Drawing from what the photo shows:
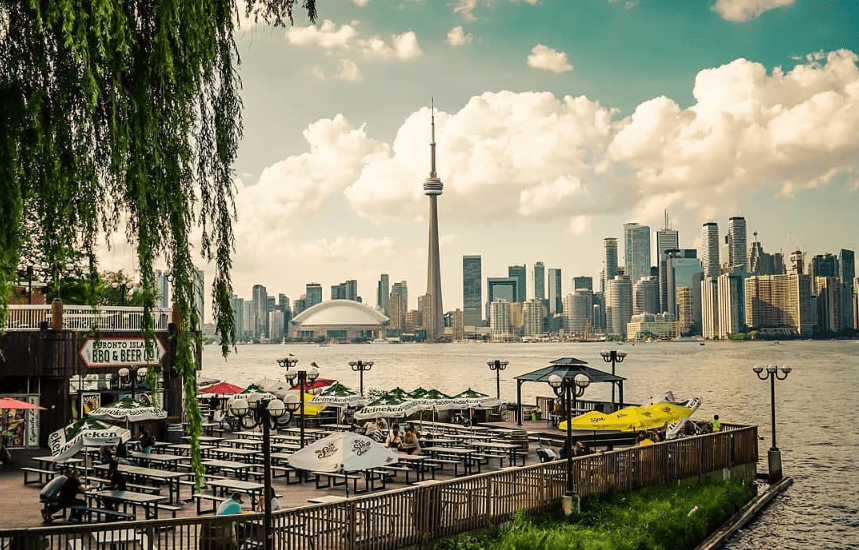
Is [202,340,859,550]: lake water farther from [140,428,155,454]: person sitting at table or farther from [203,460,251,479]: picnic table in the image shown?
[140,428,155,454]: person sitting at table

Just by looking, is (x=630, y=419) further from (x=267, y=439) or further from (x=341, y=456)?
(x=267, y=439)

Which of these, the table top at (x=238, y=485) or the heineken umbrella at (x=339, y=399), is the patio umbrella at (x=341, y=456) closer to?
the table top at (x=238, y=485)

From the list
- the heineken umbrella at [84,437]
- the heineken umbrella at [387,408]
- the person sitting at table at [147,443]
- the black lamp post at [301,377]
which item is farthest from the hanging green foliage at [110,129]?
the heineken umbrella at [387,408]

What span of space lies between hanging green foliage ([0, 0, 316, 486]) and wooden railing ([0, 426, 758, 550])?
537 cm

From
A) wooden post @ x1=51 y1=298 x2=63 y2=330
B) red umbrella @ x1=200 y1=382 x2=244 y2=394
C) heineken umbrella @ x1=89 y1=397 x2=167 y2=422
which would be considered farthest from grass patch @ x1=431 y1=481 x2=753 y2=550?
red umbrella @ x1=200 y1=382 x2=244 y2=394

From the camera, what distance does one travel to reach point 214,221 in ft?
31.0

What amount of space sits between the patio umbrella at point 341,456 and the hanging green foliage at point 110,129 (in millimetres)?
10320

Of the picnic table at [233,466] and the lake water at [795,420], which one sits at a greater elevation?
the picnic table at [233,466]

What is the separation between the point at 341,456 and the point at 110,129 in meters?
12.3

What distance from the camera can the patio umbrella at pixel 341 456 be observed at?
19.1 meters

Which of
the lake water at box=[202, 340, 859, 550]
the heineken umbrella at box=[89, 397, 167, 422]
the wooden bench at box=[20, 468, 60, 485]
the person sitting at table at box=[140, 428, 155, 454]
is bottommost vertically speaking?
the lake water at box=[202, 340, 859, 550]

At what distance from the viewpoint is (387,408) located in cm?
3228

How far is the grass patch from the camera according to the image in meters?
17.7

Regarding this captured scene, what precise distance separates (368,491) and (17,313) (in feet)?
53.7
